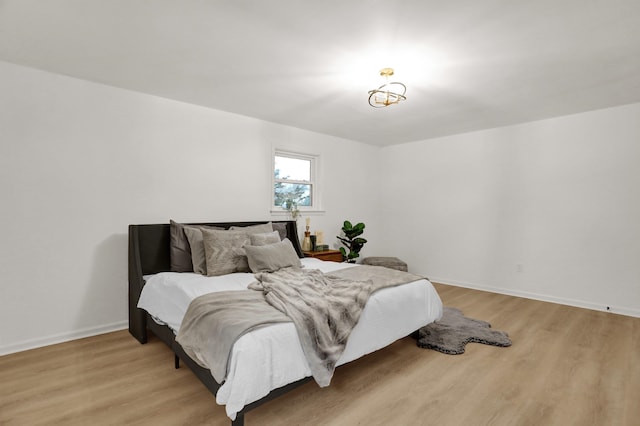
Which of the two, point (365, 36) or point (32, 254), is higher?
point (365, 36)

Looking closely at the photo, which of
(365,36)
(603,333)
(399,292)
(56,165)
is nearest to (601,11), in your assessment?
(365,36)

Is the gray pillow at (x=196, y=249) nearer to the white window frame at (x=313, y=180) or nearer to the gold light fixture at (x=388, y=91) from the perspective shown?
the white window frame at (x=313, y=180)

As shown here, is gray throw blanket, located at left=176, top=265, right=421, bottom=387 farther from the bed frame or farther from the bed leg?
the bed frame

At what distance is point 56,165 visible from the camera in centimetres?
293

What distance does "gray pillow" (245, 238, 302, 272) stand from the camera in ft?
10.0

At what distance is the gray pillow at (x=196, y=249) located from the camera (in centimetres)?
313

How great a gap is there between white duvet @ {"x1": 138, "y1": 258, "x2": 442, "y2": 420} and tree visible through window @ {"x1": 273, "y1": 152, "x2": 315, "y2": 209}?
4.74ft

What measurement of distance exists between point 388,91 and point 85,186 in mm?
3018

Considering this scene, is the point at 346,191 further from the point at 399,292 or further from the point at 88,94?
the point at 88,94

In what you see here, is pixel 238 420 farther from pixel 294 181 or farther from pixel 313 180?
pixel 313 180

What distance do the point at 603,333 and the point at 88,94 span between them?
18.1 feet

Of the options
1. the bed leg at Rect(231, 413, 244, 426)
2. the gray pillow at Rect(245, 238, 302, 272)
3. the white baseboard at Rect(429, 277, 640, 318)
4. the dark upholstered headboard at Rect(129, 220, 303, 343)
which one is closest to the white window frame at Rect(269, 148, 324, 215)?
the gray pillow at Rect(245, 238, 302, 272)

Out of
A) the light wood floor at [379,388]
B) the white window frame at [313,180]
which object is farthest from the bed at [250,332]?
the white window frame at [313,180]

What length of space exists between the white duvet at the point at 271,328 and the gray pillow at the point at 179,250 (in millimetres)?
321
